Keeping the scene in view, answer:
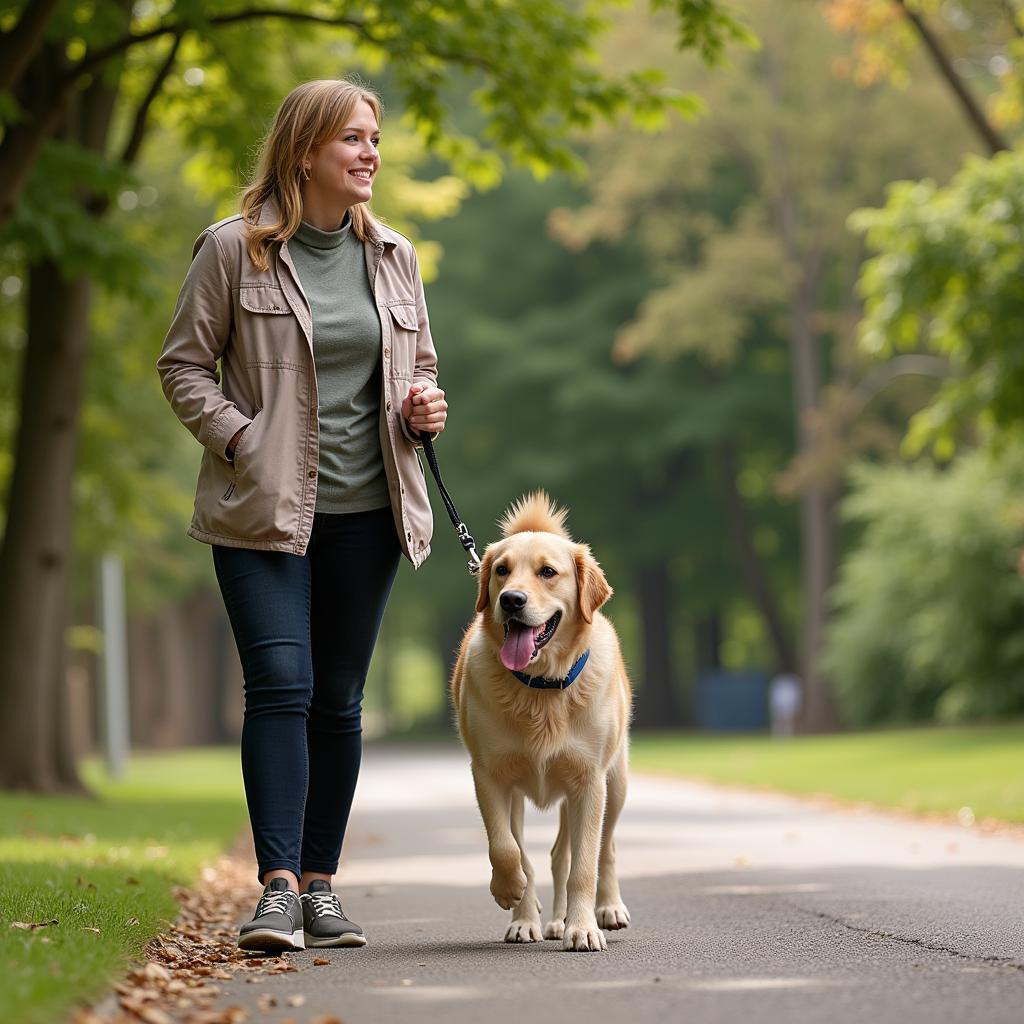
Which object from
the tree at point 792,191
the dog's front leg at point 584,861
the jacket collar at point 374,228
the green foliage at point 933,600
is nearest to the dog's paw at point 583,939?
the dog's front leg at point 584,861

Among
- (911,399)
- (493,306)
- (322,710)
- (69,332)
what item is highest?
(493,306)

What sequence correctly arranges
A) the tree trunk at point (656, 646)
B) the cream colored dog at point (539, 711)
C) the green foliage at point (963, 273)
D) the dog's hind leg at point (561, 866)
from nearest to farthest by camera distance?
1. the cream colored dog at point (539, 711)
2. the dog's hind leg at point (561, 866)
3. the green foliage at point (963, 273)
4. the tree trunk at point (656, 646)

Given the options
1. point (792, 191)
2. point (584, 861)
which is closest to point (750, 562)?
point (792, 191)

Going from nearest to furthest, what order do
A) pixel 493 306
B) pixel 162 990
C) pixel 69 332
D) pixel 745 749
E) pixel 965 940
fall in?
pixel 162 990 < pixel 965 940 < pixel 69 332 < pixel 745 749 < pixel 493 306

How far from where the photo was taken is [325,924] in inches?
245

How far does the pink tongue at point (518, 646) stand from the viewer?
6.15m

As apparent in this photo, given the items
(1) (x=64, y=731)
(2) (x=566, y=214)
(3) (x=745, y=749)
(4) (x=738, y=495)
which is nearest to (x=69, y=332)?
(1) (x=64, y=731)

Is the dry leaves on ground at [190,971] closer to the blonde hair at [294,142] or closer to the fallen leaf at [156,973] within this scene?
the fallen leaf at [156,973]

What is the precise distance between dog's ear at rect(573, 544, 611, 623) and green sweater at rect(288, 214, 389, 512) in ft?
2.40

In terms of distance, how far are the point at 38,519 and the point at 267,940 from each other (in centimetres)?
1075

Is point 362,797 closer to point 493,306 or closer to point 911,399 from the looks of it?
point 911,399

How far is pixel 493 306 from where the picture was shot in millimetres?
44188

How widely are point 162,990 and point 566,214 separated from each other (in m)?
33.3

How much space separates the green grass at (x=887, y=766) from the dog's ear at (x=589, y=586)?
24.2 ft
